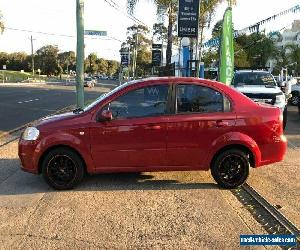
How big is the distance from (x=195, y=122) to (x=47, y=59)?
11557 cm

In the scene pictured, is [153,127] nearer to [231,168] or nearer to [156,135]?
[156,135]

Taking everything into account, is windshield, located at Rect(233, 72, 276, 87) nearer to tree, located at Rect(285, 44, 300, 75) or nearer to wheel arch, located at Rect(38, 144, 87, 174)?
wheel arch, located at Rect(38, 144, 87, 174)

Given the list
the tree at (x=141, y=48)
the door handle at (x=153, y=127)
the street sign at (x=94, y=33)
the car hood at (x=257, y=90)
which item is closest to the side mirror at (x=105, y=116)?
the door handle at (x=153, y=127)

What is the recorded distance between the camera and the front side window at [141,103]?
681 centimetres

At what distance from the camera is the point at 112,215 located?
18.6 feet

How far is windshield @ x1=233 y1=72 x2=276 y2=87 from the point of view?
14.3 m

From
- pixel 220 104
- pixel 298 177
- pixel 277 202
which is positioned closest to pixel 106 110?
pixel 220 104

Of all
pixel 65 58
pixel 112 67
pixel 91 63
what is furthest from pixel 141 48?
pixel 112 67

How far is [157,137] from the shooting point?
22.2 feet

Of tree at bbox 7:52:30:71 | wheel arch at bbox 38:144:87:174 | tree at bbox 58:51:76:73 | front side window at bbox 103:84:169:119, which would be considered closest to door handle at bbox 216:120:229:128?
front side window at bbox 103:84:169:119

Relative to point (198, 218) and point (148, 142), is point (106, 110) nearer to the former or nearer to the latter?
point (148, 142)

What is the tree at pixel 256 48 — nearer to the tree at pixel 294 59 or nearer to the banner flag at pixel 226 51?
the tree at pixel 294 59

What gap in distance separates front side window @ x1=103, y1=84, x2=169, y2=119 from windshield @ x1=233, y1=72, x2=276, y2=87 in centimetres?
788

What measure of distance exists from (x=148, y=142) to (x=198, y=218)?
1613mm
